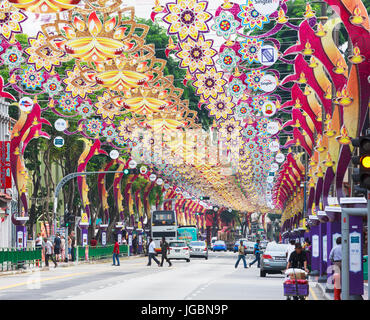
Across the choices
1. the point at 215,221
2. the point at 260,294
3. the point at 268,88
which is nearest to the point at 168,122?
the point at 268,88

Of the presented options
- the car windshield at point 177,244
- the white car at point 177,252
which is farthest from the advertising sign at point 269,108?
the car windshield at point 177,244

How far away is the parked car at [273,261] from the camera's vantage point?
4538 centimetres

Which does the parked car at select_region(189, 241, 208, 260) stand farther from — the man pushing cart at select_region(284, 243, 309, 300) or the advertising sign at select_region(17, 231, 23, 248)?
the man pushing cart at select_region(284, 243, 309, 300)

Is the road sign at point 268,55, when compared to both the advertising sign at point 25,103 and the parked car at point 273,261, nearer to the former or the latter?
the advertising sign at point 25,103

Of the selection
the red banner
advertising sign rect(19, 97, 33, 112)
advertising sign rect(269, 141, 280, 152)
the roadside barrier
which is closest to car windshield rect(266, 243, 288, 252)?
advertising sign rect(269, 141, 280, 152)

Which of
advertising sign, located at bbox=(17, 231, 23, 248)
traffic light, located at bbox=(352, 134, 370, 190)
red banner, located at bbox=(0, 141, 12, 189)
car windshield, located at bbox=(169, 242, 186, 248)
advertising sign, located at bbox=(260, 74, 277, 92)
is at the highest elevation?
advertising sign, located at bbox=(260, 74, 277, 92)

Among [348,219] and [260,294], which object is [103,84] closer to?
[260,294]

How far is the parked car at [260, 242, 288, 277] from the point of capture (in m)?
45.4

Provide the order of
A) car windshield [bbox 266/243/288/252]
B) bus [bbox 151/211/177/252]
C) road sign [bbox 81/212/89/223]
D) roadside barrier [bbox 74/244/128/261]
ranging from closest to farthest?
car windshield [bbox 266/243/288/252], road sign [bbox 81/212/89/223], roadside barrier [bbox 74/244/128/261], bus [bbox 151/211/177/252]

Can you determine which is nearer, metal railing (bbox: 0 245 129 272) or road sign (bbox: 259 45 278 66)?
road sign (bbox: 259 45 278 66)

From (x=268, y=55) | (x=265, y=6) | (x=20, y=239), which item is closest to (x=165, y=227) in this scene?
(x=20, y=239)

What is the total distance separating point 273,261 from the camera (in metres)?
45.7

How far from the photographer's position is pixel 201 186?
104125mm

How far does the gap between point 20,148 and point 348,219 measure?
88.7 feet
